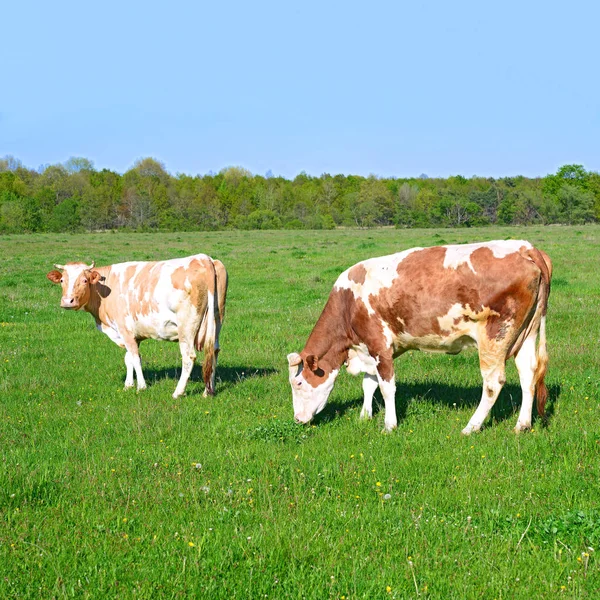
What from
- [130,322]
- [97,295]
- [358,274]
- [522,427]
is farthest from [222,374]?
[522,427]

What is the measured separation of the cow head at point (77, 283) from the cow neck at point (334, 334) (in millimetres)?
4315

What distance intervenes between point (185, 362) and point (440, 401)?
376 cm

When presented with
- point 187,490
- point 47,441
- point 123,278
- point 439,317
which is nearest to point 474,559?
point 187,490

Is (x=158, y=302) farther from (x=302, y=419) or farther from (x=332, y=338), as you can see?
(x=302, y=419)

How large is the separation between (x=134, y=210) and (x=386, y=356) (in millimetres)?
102075

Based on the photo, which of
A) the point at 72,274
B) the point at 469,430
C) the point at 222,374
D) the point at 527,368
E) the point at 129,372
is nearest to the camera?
the point at 469,430

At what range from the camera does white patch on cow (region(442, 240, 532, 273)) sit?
7.63m

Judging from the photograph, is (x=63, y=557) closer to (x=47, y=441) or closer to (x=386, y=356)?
(x=47, y=441)

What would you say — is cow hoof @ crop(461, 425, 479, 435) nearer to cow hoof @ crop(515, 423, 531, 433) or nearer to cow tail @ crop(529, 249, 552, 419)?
cow hoof @ crop(515, 423, 531, 433)

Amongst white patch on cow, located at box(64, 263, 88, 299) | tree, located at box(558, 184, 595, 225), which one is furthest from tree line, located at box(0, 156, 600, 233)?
white patch on cow, located at box(64, 263, 88, 299)

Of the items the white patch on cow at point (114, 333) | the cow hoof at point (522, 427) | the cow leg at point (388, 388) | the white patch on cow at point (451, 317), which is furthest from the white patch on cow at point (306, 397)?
the white patch on cow at point (114, 333)

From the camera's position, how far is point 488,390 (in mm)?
7680

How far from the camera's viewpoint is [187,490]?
6109 mm

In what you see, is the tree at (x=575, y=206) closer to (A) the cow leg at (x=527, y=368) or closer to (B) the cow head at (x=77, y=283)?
(B) the cow head at (x=77, y=283)
